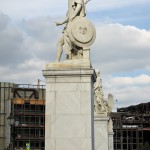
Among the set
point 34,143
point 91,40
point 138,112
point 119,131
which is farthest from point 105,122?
point 138,112

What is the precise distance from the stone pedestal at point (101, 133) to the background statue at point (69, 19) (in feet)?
44.9

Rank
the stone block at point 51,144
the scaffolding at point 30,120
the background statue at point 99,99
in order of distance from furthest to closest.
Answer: the scaffolding at point 30,120
the background statue at point 99,99
the stone block at point 51,144

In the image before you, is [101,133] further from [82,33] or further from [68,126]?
[82,33]

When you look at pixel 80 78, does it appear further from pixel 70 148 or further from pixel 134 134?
pixel 134 134

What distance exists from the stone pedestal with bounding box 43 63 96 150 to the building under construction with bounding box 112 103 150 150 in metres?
114

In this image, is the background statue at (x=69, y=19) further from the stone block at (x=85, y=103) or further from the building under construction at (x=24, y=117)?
the building under construction at (x=24, y=117)

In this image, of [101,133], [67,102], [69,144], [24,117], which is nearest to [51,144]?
[69,144]

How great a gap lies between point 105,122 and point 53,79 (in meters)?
15.9

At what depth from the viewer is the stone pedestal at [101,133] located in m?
33.2

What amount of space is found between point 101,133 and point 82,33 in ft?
49.4

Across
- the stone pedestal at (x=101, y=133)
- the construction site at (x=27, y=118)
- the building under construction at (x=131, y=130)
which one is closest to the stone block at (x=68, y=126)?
the stone pedestal at (x=101, y=133)

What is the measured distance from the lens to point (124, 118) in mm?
140500

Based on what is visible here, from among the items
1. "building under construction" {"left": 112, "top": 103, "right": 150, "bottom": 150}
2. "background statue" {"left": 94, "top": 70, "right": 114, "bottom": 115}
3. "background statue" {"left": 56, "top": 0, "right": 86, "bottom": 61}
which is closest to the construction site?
"building under construction" {"left": 112, "top": 103, "right": 150, "bottom": 150}

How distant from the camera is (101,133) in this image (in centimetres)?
3403
